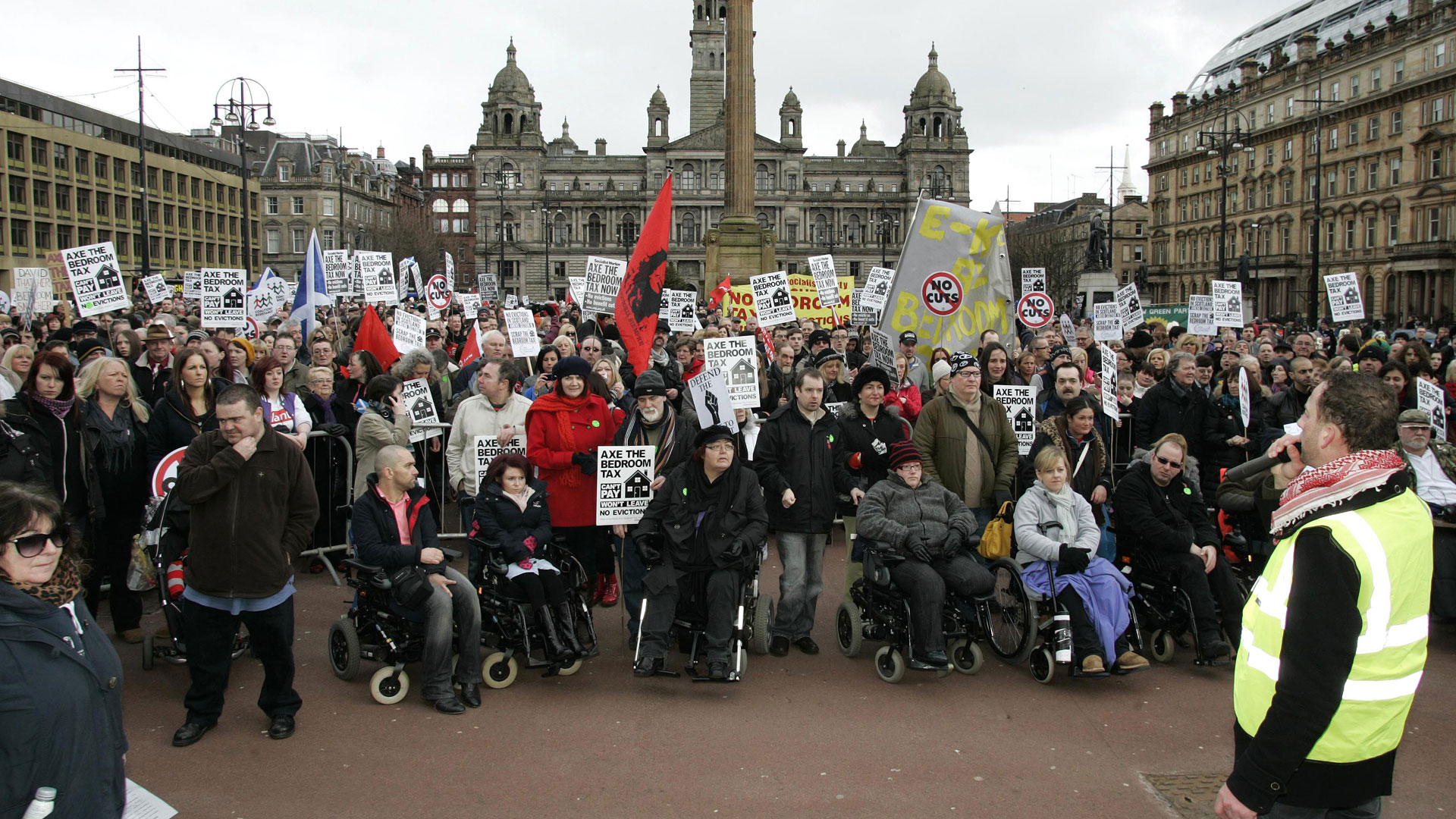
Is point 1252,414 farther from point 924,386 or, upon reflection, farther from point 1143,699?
point 1143,699

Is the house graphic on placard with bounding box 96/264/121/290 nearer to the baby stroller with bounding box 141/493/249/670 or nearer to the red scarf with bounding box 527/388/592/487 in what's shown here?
the baby stroller with bounding box 141/493/249/670

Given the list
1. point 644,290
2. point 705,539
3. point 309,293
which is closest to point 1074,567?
point 705,539

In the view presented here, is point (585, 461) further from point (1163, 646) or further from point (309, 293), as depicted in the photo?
point (309, 293)

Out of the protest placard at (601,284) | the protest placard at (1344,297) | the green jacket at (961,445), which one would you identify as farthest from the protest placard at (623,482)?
the protest placard at (1344,297)

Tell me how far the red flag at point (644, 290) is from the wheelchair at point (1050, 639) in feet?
13.6

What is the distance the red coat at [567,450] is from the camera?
706 cm

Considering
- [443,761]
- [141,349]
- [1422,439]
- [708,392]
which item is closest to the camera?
[443,761]

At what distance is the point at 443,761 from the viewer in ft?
16.6

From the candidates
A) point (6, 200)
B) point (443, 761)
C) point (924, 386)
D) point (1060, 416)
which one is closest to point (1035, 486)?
point (1060, 416)

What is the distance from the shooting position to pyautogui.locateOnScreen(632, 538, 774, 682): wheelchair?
6070 mm

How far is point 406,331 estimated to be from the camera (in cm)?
1209

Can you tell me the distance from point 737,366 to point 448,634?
3.26m

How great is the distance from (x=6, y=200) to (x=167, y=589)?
54882mm

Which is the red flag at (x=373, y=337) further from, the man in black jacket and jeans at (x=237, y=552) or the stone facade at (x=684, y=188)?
the stone facade at (x=684, y=188)
